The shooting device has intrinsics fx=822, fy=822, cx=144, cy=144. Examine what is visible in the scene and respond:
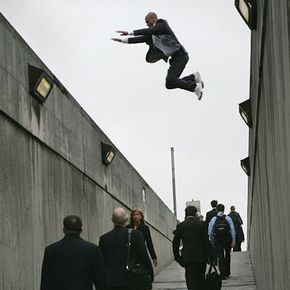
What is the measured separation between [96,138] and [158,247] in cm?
881

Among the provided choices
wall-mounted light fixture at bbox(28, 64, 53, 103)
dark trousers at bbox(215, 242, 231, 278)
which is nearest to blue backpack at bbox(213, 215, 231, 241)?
dark trousers at bbox(215, 242, 231, 278)

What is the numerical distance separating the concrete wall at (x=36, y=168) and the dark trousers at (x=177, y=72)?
1.50 m

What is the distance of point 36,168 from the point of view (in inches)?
380

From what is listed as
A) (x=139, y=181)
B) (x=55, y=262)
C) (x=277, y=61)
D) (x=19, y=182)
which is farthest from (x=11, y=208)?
(x=139, y=181)

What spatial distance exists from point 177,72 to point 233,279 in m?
6.58

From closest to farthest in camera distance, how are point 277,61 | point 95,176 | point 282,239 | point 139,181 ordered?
point 277,61 < point 282,239 < point 95,176 < point 139,181

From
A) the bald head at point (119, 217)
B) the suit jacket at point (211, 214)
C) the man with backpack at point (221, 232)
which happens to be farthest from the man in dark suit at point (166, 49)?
the suit jacket at point (211, 214)

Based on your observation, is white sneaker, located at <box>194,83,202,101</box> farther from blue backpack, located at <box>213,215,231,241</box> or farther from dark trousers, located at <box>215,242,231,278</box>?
dark trousers, located at <box>215,242,231,278</box>

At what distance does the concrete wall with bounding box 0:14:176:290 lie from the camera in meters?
8.34

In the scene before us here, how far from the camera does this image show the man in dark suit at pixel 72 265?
6984mm

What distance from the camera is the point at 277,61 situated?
4973mm

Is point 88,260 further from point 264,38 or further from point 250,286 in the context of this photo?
point 250,286

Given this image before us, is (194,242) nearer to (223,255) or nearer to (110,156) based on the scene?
(110,156)

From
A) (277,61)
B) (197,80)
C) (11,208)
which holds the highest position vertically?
(197,80)
